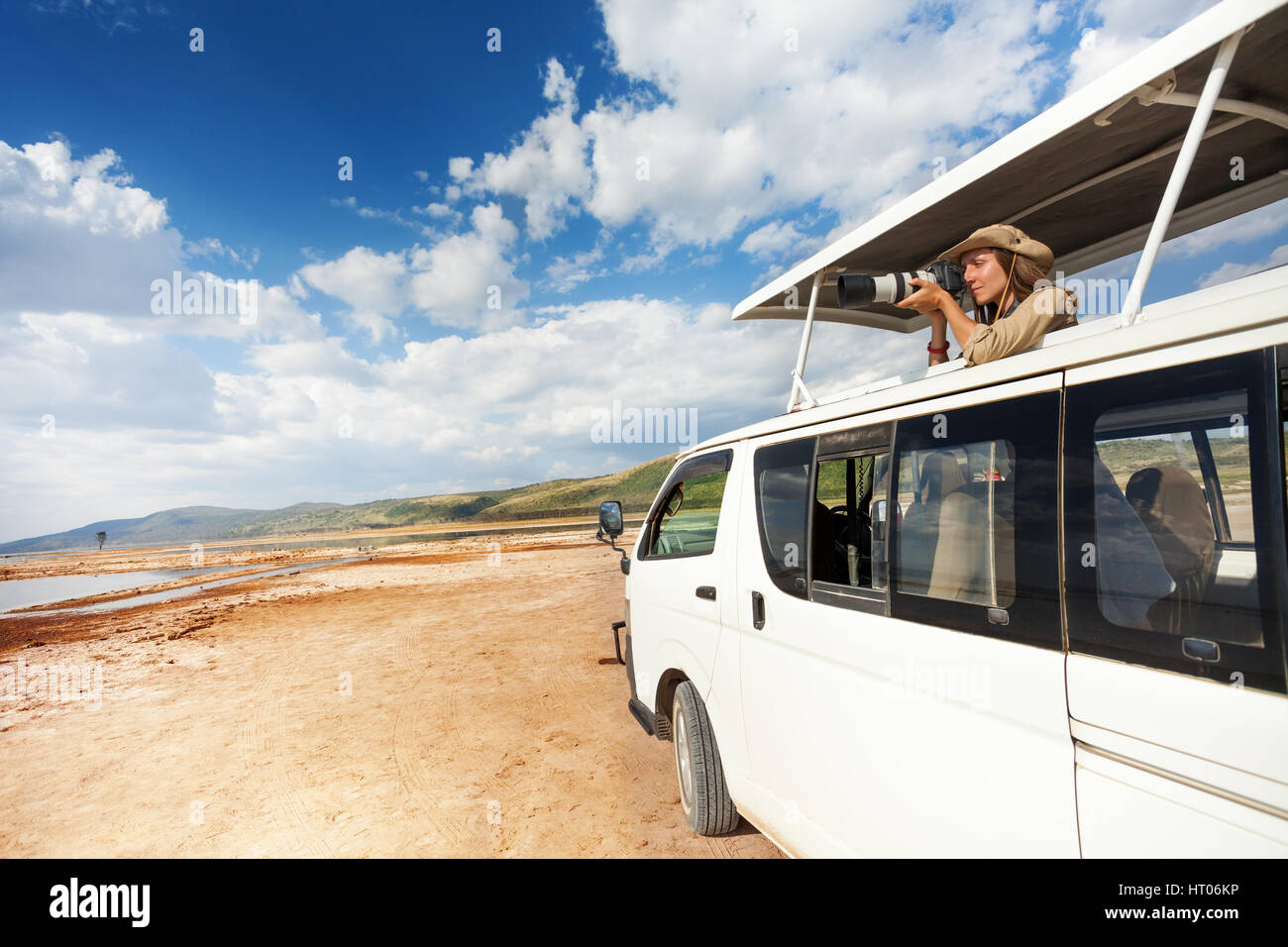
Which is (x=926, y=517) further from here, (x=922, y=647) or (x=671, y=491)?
A: (x=671, y=491)

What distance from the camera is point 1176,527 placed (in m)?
1.48

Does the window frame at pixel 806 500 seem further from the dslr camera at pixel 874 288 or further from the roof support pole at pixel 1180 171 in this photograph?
the roof support pole at pixel 1180 171

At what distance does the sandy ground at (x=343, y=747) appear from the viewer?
3.62 m

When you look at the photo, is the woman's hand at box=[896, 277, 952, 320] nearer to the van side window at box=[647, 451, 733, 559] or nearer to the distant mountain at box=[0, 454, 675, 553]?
the van side window at box=[647, 451, 733, 559]

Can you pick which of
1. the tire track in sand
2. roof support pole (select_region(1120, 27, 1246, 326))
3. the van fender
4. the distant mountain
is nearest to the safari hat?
roof support pole (select_region(1120, 27, 1246, 326))

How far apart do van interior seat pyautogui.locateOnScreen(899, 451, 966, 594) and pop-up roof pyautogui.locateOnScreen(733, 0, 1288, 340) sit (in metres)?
0.73

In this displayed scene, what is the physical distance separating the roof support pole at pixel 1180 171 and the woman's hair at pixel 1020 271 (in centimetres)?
69

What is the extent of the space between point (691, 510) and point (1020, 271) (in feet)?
7.62

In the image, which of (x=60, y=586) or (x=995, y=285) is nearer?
(x=995, y=285)

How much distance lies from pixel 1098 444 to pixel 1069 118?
108cm

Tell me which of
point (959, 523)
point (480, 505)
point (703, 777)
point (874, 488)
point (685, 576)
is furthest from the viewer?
point (480, 505)

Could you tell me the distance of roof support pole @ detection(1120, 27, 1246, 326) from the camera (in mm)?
1493

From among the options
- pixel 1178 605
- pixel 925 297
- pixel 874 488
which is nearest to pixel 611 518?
pixel 874 488
